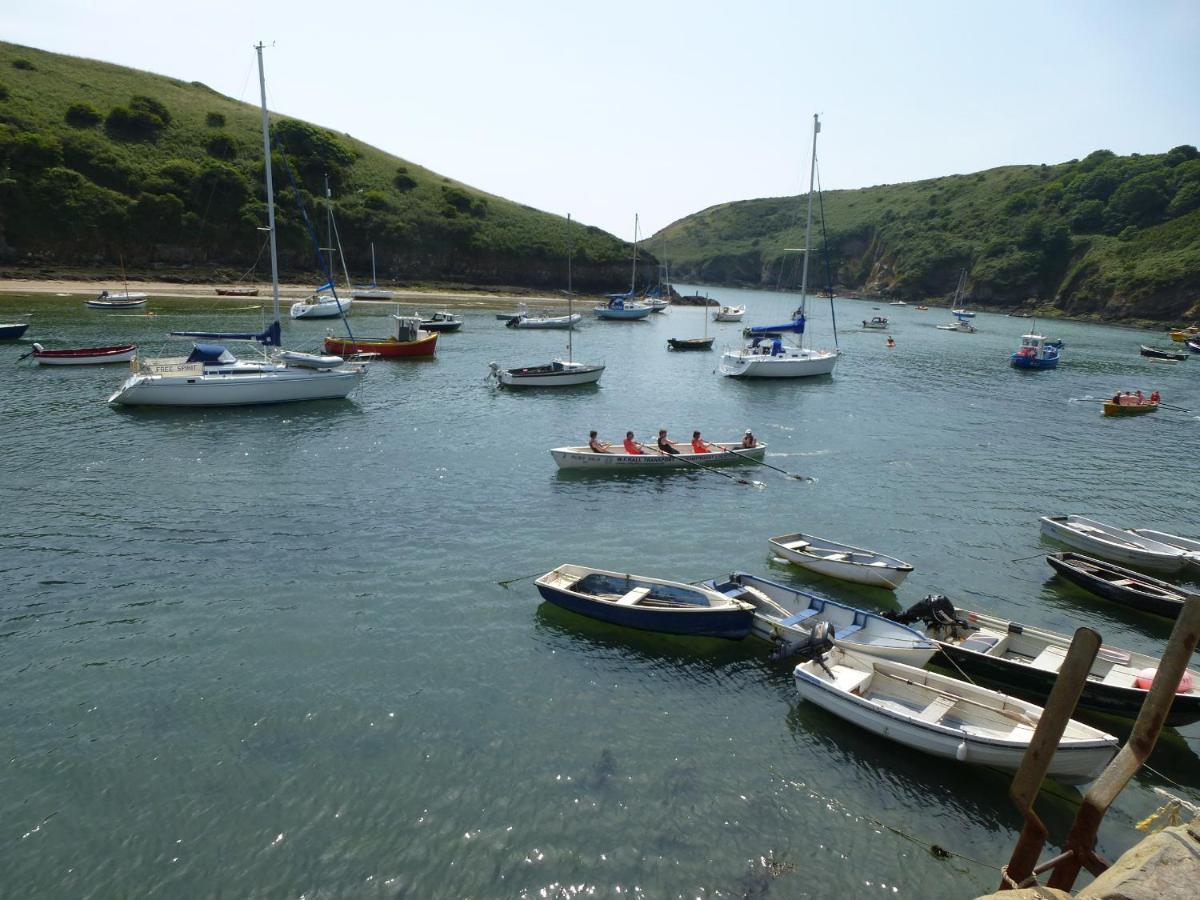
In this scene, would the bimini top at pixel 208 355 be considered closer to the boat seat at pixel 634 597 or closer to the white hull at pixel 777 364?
the boat seat at pixel 634 597

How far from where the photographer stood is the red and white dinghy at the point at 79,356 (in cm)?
4885

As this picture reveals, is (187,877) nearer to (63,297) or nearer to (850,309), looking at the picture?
(63,297)

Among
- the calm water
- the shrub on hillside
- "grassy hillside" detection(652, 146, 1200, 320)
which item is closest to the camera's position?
the calm water

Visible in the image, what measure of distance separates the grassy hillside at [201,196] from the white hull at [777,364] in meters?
67.8

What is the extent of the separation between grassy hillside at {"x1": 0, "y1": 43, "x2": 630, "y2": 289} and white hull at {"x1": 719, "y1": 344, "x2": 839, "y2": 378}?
67780 mm

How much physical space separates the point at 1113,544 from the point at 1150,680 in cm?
967

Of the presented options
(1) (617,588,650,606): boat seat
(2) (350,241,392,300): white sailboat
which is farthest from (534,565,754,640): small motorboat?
(2) (350,241,392,300): white sailboat

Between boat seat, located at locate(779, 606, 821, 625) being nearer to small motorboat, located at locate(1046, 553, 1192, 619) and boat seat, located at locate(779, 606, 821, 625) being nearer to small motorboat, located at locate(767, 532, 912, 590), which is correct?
small motorboat, located at locate(767, 532, 912, 590)

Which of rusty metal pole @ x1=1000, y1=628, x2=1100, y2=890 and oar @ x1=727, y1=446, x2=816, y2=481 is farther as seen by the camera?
oar @ x1=727, y1=446, x2=816, y2=481

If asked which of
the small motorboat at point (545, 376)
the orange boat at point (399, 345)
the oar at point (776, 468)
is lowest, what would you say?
the oar at point (776, 468)

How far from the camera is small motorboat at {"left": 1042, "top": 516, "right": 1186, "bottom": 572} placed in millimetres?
23469

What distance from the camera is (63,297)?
82812 millimetres

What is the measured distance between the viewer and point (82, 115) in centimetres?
10638

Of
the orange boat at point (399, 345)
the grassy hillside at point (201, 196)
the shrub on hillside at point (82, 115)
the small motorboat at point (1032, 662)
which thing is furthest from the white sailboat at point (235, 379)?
the shrub on hillside at point (82, 115)
